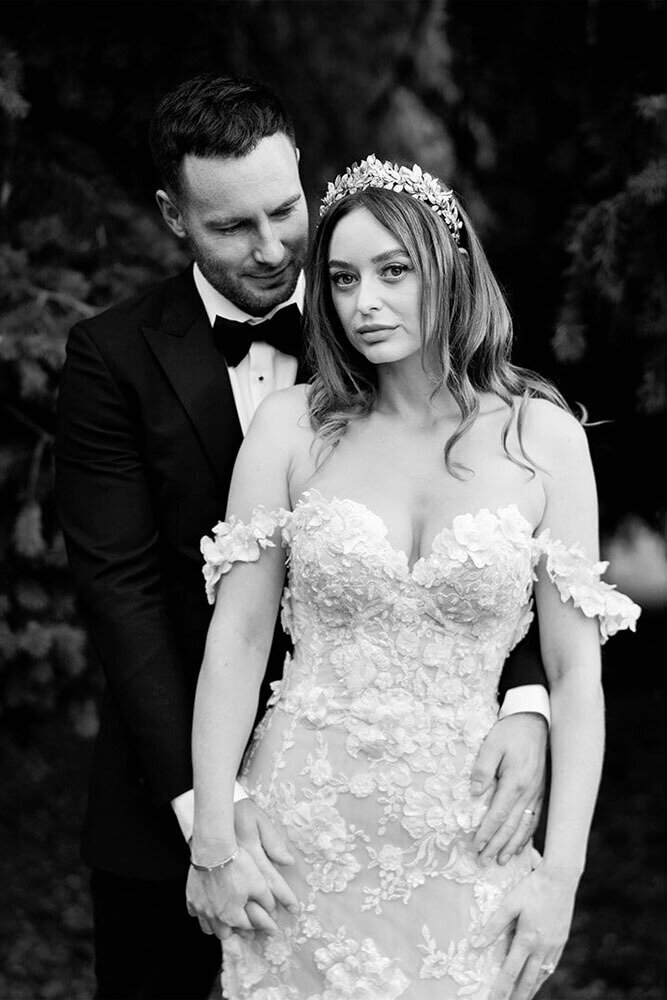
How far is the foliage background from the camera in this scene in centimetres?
414

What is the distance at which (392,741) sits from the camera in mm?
2686

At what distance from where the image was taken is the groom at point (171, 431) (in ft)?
9.75

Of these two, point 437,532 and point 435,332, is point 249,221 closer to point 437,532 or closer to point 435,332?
point 435,332

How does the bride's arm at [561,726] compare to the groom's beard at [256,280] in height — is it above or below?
below

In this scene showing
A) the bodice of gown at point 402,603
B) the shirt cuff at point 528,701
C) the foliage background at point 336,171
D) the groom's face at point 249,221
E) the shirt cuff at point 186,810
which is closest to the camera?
the bodice of gown at point 402,603

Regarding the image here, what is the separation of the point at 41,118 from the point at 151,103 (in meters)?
0.39

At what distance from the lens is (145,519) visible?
305cm

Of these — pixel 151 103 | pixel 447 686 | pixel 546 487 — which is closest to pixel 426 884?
pixel 447 686

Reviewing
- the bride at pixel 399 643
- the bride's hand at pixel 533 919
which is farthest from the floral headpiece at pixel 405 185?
the bride's hand at pixel 533 919

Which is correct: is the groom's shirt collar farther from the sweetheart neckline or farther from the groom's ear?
the sweetheart neckline

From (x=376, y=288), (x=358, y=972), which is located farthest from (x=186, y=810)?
(x=376, y=288)

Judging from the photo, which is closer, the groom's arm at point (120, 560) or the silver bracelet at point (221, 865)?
the silver bracelet at point (221, 865)

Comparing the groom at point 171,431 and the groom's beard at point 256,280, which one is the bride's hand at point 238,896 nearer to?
the groom at point 171,431

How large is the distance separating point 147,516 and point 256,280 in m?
0.61
